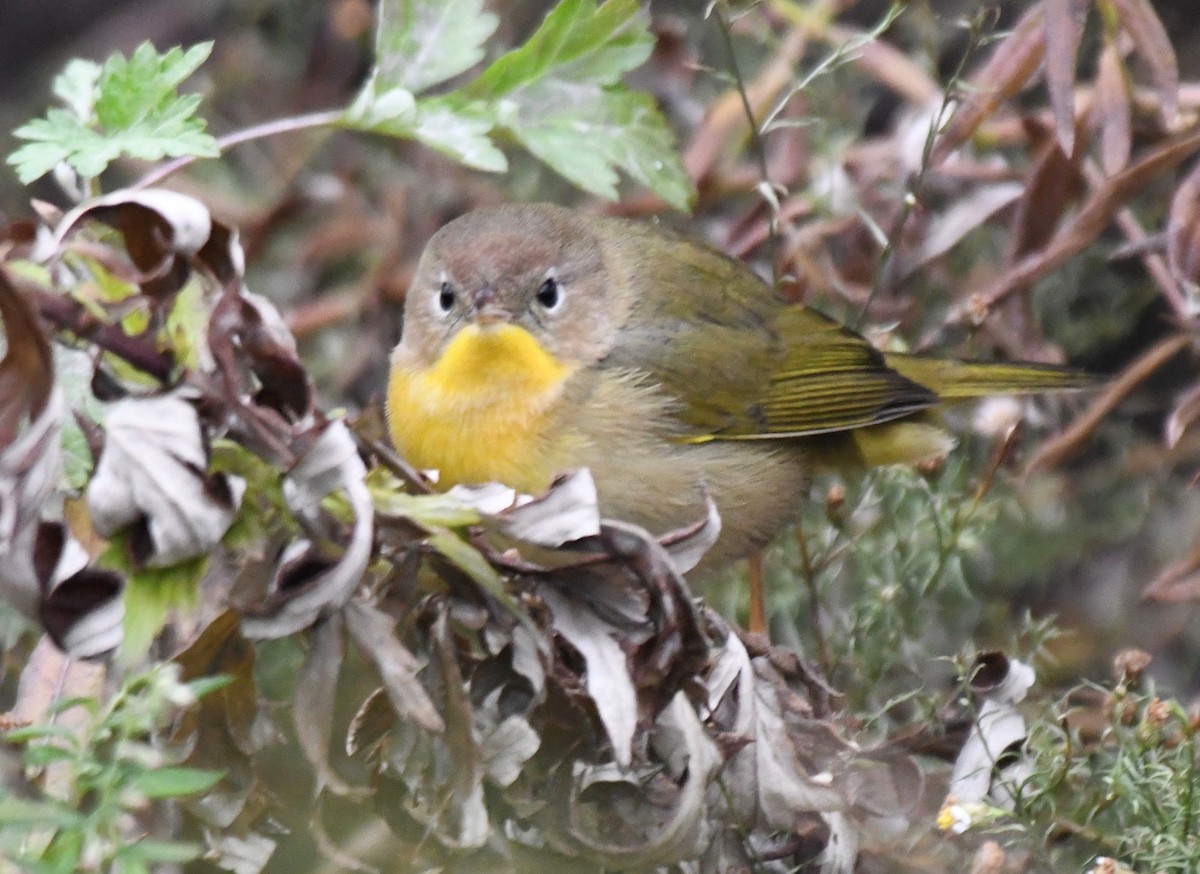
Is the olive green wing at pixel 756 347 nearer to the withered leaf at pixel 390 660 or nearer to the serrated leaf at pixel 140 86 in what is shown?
the serrated leaf at pixel 140 86

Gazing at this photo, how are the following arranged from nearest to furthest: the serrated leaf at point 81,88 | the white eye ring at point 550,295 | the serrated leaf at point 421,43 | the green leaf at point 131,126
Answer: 1. the green leaf at point 131,126
2. the serrated leaf at point 81,88
3. the serrated leaf at point 421,43
4. the white eye ring at point 550,295

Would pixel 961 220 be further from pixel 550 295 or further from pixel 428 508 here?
pixel 428 508

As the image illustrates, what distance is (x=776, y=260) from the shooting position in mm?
2883

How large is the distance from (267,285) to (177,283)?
231 cm

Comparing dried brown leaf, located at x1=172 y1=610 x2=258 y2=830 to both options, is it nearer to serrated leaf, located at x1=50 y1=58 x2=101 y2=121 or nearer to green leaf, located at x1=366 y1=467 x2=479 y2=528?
green leaf, located at x1=366 y1=467 x2=479 y2=528

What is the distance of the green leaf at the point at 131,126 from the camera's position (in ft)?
6.32

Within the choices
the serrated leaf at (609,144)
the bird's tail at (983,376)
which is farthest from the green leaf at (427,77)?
the bird's tail at (983,376)

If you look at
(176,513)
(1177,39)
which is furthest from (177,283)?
(1177,39)

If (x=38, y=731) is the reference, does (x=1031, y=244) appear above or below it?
below

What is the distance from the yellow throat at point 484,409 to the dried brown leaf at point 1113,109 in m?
1.04

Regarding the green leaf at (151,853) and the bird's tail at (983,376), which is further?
the bird's tail at (983,376)

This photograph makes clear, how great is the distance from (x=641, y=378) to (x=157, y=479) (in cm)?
172

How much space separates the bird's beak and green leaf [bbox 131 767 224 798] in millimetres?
1733

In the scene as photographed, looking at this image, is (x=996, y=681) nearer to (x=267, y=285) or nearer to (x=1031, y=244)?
(x=1031, y=244)
